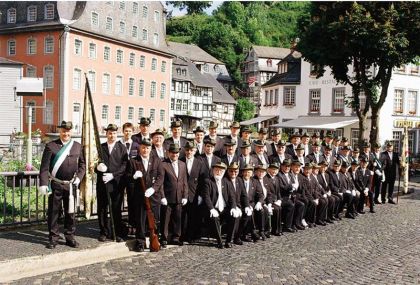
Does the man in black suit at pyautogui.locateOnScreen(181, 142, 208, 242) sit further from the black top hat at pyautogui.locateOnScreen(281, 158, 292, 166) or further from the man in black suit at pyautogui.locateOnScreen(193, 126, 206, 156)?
the black top hat at pyautogui.locateOnScreen(281, 158, 292, 166)

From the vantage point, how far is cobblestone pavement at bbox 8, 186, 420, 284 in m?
7.72

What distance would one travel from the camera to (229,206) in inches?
400

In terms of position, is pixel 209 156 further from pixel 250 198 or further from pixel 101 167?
pixel 101 167

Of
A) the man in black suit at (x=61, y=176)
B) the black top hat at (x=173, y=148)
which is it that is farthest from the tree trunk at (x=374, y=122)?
the man in black suit at (x=61, y=176)

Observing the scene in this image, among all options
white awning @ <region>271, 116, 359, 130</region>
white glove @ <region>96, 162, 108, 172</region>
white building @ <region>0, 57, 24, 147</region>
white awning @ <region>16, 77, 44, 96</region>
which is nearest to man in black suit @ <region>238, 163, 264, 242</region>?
white glove @ <region>96, 162, 108, 172</region>

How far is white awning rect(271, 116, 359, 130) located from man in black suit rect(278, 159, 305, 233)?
2508 centimetres

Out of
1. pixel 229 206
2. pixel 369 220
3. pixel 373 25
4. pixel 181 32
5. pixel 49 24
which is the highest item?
pixel 181 32

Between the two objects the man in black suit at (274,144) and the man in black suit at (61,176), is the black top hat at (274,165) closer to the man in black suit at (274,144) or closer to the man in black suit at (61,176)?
the man in black suit at (274,144)

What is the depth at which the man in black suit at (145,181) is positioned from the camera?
30.5 ft

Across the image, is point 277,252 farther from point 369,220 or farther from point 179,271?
point 369,220

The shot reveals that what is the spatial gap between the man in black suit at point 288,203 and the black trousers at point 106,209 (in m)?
3.86

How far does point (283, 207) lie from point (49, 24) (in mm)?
40349

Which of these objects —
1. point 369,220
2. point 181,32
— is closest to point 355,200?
point 369,220

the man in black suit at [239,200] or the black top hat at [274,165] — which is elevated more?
the black top hat at [274,165]
